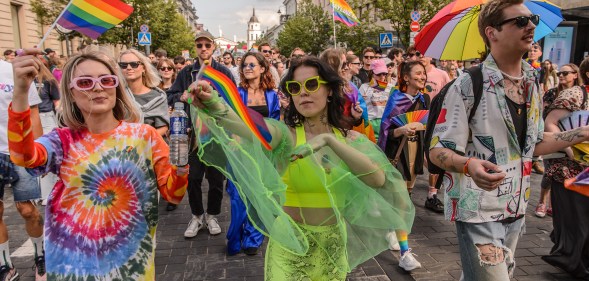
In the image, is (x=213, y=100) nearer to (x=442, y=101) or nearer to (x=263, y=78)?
(x=442, y=101)

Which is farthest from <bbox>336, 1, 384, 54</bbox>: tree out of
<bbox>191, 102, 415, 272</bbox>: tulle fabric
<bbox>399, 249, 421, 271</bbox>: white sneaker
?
<bbox>191, 102, 415, 272</bbox>: tulle fabric

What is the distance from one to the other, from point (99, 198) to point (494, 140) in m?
2.10

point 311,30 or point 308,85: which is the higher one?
point 311,30

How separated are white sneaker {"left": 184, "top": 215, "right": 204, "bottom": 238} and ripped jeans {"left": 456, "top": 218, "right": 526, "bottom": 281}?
3615 millimetres

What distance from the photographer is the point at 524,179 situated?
2516 mm

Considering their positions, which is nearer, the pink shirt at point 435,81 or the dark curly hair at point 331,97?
the dark curly hair at point 331,97

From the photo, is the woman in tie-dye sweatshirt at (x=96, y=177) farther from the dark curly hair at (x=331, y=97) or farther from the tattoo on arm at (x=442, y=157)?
the tattoo on arm at (x=442, y=157)

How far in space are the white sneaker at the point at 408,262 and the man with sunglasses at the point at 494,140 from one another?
70.7 inches

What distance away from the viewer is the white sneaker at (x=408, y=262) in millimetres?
4312

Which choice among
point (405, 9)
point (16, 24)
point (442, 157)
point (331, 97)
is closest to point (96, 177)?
point (331, 97)

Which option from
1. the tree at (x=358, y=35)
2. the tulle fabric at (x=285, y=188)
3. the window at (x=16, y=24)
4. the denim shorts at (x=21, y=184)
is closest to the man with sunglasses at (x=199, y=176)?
the denim shorts at (x=21, y=184)

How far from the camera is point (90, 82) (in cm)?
225

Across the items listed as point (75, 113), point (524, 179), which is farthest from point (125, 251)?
point (524, 179)

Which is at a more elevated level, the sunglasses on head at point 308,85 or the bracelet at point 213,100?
the sunglasses on head at point 308,85
